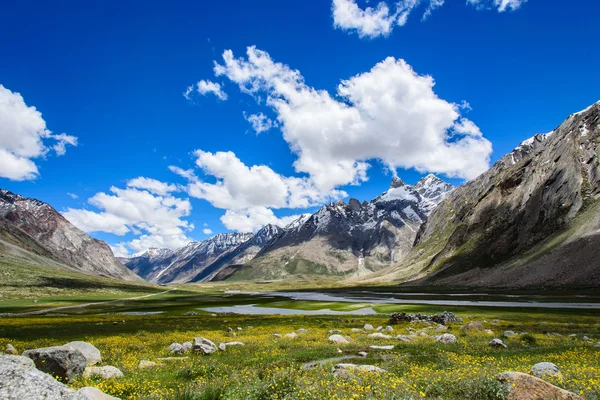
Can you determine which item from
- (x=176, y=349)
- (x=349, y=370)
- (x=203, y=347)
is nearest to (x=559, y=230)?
(x=203, y=347)

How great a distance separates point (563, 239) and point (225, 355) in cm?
A: 16765

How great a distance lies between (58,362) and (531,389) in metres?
21.8

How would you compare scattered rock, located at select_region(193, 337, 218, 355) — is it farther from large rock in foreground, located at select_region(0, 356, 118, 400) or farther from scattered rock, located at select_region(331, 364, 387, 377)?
large rock in foreground, located at select_region(0, 356, 118, 400)

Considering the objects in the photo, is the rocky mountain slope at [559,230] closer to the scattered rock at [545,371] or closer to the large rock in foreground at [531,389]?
the scattered rock at [545,371]

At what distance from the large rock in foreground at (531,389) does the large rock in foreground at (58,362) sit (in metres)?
20.9

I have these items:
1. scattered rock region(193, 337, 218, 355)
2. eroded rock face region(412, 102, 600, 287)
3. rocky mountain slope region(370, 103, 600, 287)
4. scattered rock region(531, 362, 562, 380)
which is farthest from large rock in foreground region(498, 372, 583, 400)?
Answer: eroded rock face region(412, 102, 600, 287)

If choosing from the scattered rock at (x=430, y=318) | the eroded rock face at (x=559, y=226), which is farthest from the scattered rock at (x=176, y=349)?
the eroded rock face at (x=559, y=226)

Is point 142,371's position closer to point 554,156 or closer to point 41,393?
point 41,393

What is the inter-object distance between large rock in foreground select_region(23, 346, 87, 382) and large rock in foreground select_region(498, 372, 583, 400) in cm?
2085

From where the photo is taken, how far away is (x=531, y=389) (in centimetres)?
1215

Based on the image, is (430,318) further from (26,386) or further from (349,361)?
(26,386)

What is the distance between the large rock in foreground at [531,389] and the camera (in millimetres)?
11531

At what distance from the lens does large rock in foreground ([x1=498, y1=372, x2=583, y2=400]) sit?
11.5 metres

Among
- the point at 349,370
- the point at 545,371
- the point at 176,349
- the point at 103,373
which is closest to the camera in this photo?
the point at 545,371
